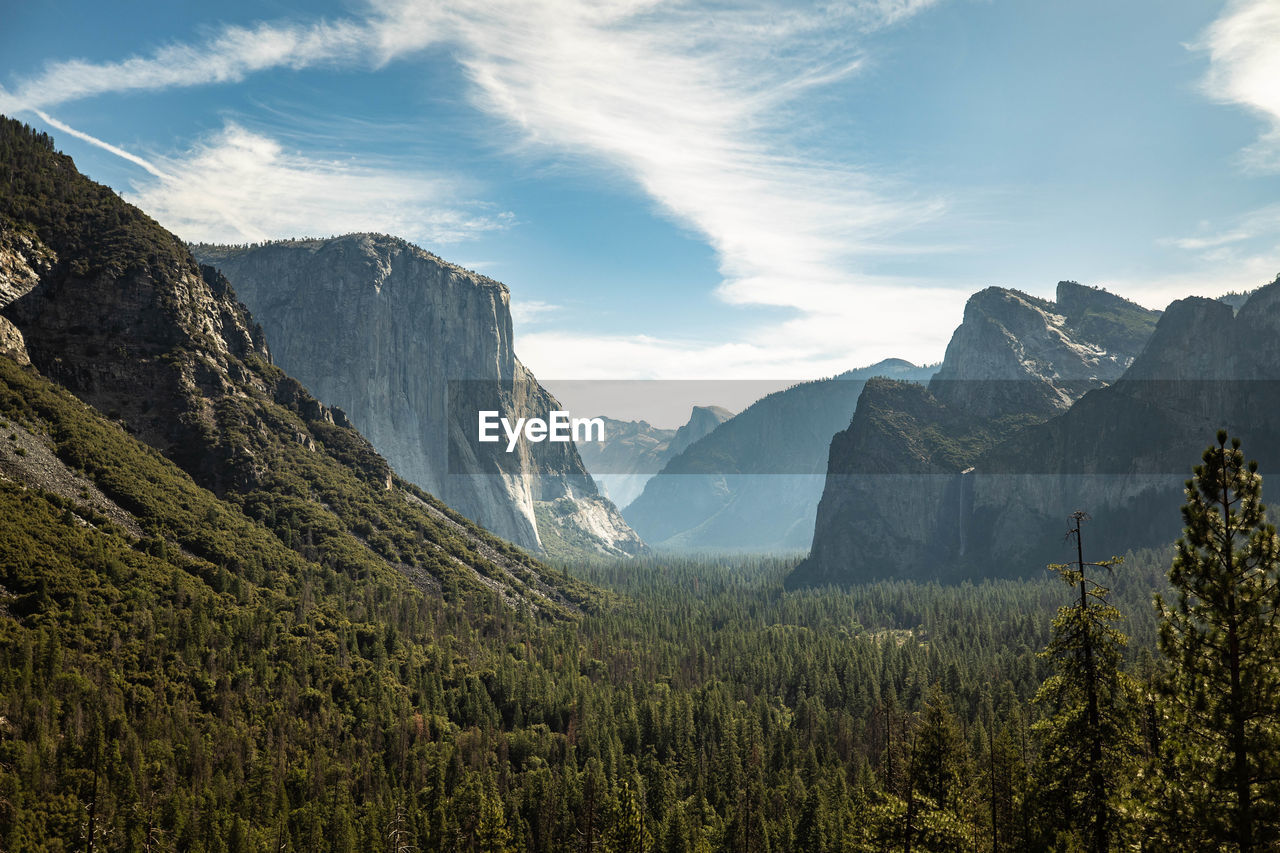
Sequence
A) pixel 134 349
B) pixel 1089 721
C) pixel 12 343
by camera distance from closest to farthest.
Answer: pixel 1089 721
pixel 12 343
pixel 134 349

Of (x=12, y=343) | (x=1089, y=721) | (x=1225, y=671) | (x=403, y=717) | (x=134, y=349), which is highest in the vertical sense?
(x=134, y=349)

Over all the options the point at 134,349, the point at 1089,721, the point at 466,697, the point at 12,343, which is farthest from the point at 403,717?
the point at 134,349

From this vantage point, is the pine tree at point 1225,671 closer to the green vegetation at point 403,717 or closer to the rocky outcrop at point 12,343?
the green vegetation at point 403,717

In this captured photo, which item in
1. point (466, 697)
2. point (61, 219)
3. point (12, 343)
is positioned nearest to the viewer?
point (466, 697)

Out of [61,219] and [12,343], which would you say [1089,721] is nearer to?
[12,343]

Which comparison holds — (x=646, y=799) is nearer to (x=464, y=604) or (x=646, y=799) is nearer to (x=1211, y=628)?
(x=1211, y=628)
